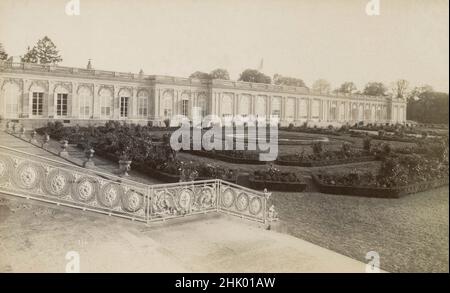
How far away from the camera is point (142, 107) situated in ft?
74.5

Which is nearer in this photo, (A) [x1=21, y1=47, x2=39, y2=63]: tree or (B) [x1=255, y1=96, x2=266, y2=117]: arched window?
(A) [x1=21, y1=47, x2=39, y2=63]: tree

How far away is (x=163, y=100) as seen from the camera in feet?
74.8

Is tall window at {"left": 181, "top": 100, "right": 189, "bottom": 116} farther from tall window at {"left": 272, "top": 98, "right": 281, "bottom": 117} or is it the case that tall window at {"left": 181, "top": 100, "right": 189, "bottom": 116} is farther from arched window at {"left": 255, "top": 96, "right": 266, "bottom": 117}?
tall window at {"left": 272, "top": 98, "right": 281, "bottom": 117}

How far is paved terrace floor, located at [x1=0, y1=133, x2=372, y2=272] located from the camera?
4.75 m

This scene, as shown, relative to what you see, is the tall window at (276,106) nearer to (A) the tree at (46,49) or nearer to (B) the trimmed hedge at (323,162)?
(B) the trimmed hedge at (323,162)

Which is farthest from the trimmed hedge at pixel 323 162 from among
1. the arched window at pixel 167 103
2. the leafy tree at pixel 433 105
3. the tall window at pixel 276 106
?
the tall window at pixel 276 106

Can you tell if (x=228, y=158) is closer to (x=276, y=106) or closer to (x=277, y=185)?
(x=277, y=185)

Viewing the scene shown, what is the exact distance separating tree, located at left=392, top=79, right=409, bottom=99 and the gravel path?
9.82ft

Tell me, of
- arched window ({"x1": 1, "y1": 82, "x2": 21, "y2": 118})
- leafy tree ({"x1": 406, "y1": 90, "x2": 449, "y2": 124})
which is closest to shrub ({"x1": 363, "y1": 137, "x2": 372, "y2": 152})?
leafy tree ({"x1": 406, "y1": 90, "x2": 449, "y2": 124})

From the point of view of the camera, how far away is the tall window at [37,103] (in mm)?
17483

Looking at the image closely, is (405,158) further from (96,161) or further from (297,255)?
(96,161)

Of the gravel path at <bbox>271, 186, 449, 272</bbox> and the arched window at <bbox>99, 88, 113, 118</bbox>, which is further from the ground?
the arched window at <bbox>99, 88, 113, 118</bbox>

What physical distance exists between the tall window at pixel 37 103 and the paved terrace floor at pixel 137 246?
13.1 meters
